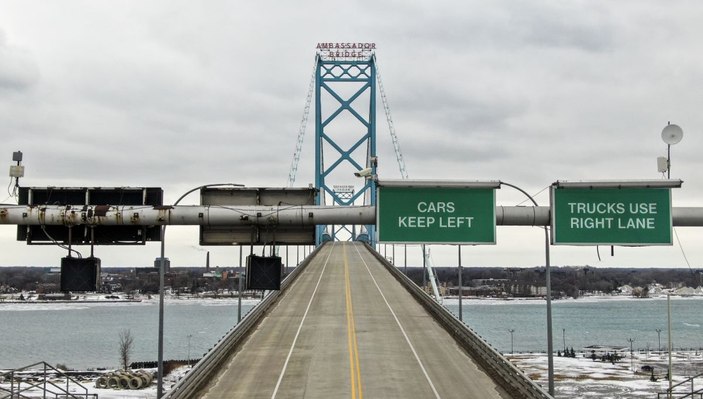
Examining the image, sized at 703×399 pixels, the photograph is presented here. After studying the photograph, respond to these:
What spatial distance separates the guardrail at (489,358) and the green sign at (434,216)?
5145 mm

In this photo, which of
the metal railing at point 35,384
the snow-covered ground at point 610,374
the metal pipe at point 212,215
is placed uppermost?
the metal pipe at point 212,215

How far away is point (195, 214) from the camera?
1964 cm

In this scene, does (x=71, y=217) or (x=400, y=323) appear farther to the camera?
(x=400, y=323)

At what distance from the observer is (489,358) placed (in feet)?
94.5

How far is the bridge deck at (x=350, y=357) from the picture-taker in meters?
24.6

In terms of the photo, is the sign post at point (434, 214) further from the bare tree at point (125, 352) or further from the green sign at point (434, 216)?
the bare tree at point (125, 352)

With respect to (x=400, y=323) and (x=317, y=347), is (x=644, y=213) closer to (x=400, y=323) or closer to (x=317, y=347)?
(x=317, y=347)

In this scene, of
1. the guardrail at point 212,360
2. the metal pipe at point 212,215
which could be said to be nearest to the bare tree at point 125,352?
the guardrail at point 212,360

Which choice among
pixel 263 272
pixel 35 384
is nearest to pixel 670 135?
pixel 263 272

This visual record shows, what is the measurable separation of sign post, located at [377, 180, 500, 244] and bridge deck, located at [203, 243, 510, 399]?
7.08 m

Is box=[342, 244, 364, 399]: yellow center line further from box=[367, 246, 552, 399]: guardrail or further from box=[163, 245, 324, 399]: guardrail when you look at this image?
box=[163, 245, 324, 399]: guardrail

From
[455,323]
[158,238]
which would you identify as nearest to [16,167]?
[158,238]

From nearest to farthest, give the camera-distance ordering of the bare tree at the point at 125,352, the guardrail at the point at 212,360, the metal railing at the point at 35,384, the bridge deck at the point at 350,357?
the guardrail at the point at 212,360
the bridge deck at the point at 350,357
the metal railing at the point at 35,384
the bare tree at the point at 125,352

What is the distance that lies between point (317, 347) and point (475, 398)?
11.4 m
